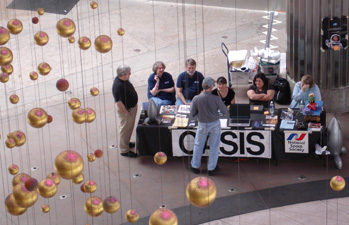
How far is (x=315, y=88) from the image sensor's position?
33.4ft

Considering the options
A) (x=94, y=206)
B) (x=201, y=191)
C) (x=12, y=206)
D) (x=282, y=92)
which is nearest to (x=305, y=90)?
(x=282, y=92)

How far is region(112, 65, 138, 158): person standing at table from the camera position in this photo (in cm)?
988

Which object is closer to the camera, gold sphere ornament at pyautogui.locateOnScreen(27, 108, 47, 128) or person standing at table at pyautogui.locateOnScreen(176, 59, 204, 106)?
gold sphere ornament at pyautogui.locateOnScreen(27, 108, 47, 128)

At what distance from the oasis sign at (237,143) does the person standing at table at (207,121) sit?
0.70 ft

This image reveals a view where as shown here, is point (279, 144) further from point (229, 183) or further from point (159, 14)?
point (159, 14)

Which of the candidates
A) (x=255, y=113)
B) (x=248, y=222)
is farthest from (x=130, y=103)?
(x=248, y=222)

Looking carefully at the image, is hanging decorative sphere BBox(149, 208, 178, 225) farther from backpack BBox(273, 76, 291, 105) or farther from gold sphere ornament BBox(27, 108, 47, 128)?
backpack BBox(273, 76, 291, 105)

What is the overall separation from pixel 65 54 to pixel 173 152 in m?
4.72

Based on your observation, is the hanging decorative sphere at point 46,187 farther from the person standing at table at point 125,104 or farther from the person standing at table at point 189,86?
the person standing at table at point 189,86

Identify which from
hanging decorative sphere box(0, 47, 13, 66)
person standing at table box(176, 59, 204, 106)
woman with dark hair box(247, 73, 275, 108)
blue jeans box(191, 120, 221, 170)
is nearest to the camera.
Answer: hanging decorative sphere box(0, 47, 13, 66)

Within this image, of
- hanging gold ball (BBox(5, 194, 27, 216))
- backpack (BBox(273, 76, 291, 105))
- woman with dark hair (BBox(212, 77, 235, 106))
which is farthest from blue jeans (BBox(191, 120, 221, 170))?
hanging gold ball (BBox(5, 194, 27, 216))

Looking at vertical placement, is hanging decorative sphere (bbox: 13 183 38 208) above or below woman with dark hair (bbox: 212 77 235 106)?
below

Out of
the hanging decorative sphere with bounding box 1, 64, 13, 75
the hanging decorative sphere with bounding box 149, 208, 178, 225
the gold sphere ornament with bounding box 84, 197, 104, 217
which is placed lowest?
the gold sphere ornament with bounding box 84, 197, 104, 217

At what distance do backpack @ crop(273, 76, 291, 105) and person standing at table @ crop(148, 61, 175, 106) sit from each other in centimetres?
186
